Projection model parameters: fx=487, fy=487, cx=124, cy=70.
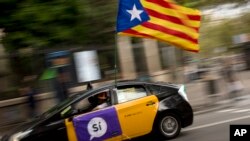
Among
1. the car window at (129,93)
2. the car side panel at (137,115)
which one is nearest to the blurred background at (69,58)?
the car window at (129,93)

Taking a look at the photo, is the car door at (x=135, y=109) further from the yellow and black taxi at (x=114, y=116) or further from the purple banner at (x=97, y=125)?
the purple banner at (x=97, y=125)

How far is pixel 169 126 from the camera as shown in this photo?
966 centimetres

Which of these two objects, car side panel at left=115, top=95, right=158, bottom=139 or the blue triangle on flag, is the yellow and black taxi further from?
the blue triangle on flag

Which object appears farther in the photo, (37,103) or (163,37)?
(37,103)

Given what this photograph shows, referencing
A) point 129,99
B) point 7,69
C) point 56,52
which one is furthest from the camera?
point 7,69

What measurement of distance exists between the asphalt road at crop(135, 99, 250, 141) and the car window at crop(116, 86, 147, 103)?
0.85 meters

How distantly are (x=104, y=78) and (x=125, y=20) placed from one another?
883 cm

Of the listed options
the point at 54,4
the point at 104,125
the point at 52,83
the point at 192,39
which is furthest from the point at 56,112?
the point at 52,83

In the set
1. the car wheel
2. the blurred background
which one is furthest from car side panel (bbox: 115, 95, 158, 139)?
the blurred background

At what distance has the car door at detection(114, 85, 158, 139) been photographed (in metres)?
9.01

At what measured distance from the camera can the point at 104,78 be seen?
1733 centimetres

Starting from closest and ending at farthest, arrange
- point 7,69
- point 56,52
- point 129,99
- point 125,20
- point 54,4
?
point 125,20 < point 129,99 < point 54,4 < point 56,52 < point 7,69

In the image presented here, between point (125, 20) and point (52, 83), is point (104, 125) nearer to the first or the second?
point (125, 20)

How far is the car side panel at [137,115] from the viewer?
29.5 feet
